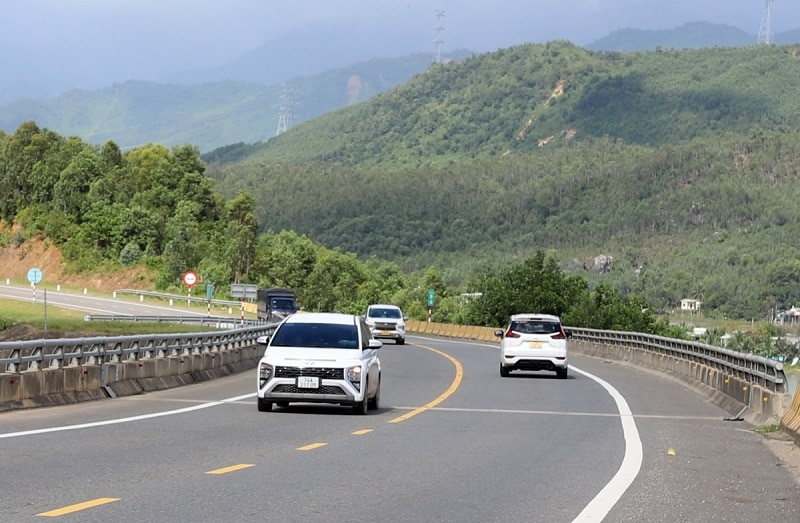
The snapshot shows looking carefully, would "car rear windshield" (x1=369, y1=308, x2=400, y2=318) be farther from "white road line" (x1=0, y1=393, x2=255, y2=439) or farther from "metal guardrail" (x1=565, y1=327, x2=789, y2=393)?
"white road line" (x1=0, y1=393, x2=255, y2=439)

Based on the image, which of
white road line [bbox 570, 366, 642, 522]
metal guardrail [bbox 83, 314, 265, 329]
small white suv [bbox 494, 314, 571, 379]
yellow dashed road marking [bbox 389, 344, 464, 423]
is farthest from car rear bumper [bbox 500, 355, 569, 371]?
metal guardrail [bbox 83, 314, 265, 329]

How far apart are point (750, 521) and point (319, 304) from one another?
536 ft

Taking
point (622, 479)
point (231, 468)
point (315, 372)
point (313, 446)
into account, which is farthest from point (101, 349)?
point (622, 479)

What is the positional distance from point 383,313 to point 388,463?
1886 inches

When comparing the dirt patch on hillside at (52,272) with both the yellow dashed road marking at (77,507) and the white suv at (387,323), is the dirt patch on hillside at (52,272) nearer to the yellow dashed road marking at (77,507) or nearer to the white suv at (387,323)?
the white suv at (387,323)

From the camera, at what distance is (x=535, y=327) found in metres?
36.0

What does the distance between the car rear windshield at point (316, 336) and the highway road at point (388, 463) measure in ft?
A: 3.77

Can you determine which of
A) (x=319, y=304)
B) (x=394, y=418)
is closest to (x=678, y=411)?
(x=394, y=418)

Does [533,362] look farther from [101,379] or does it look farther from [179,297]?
[179,297]

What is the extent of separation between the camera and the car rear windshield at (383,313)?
62.8m

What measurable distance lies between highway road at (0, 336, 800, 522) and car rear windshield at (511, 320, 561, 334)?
930cm

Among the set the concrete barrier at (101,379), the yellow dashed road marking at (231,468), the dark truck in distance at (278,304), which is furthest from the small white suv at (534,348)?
the dark truck in distance at (278,304)

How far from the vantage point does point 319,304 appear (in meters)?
174

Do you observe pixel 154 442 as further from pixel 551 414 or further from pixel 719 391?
pixel 719 391
